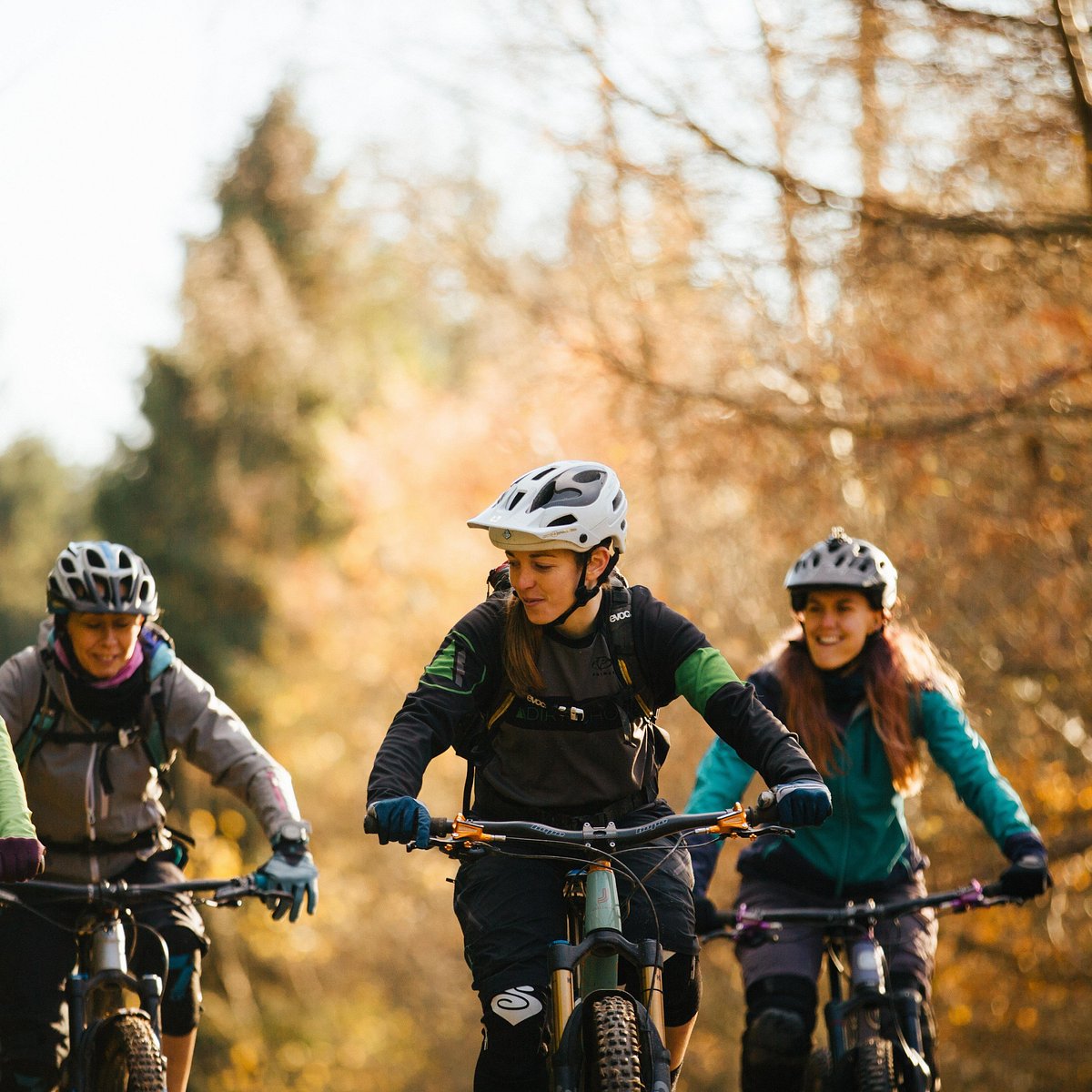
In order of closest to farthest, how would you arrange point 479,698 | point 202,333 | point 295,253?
point 479,698 → point 202,333 → point 295,253

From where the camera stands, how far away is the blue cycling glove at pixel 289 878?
561 cm

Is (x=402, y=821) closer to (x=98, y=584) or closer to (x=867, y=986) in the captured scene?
(x=98, y=584)

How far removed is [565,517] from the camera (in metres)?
5.05

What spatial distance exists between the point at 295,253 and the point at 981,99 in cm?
2371

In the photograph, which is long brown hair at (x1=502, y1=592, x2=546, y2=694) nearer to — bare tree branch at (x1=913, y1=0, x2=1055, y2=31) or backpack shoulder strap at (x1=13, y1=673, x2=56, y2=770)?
backpack shoulder strap at (x1=13, y1=673, x2=56, y2=770)

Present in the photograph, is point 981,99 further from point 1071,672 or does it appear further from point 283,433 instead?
point 283,433

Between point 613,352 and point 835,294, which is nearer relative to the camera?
point 835,294

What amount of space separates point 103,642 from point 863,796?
2857mm

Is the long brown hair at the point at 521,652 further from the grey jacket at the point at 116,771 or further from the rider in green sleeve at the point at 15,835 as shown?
the rider in green sleeve at the point at 15,835

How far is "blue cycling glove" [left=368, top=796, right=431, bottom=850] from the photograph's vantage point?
4379mm

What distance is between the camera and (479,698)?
5102 millimetres

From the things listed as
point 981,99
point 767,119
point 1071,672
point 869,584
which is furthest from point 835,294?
point 869,584

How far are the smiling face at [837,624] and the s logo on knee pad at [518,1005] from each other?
2.19 m

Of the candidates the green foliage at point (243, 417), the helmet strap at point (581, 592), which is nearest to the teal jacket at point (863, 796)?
the helmet strap at point (581, 592)
